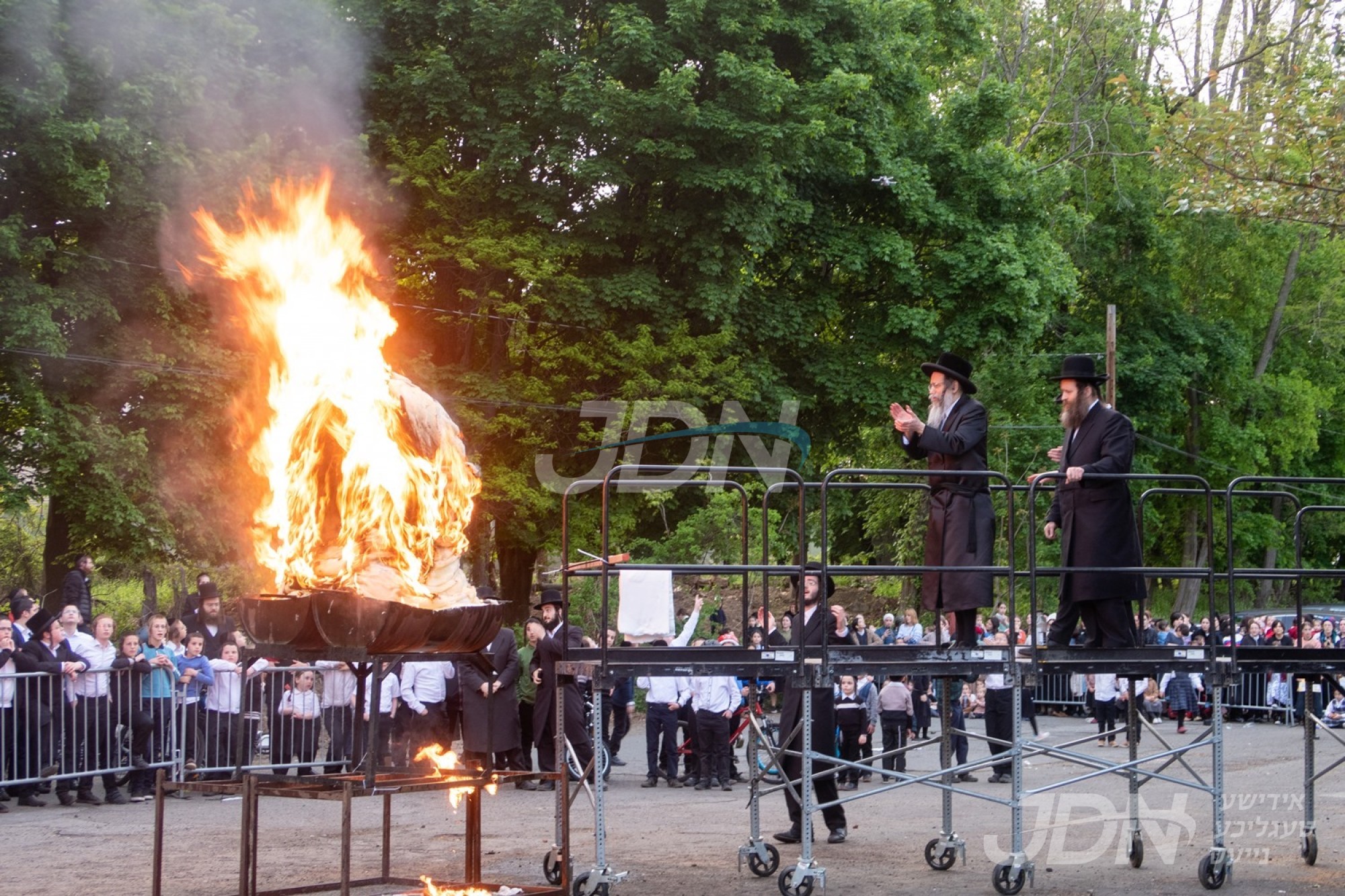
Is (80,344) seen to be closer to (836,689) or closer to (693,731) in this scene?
(693,731)

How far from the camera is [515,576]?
27.5 meters

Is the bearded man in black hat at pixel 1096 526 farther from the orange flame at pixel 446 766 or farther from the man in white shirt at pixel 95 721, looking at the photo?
the man in white shirt at pixel 95 721

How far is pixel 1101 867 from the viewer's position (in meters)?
11.2

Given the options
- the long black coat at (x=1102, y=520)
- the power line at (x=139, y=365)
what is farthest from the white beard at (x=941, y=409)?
the power line at (x=139, y=365)

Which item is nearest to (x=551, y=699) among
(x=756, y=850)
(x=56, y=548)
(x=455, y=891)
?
(x=756, y=850)

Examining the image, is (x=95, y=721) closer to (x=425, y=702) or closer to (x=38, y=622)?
(x=38, y=622)

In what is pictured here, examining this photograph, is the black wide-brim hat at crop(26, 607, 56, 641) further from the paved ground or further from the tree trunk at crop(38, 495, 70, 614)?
the tree trunk at crop(38, 495, 70, 614)

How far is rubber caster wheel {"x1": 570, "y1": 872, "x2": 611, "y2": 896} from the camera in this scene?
955 cm

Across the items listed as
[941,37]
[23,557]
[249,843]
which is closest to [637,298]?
[941,37]

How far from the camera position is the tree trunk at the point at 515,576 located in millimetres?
27094

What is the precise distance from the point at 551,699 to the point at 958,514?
26.4 ft

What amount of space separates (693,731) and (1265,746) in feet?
31.3

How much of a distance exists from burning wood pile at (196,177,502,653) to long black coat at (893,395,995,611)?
302 cm

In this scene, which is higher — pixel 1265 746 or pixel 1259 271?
pixel 1259 271
